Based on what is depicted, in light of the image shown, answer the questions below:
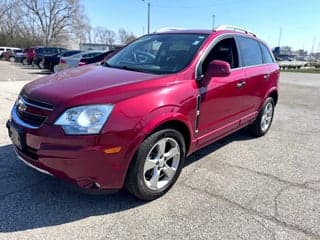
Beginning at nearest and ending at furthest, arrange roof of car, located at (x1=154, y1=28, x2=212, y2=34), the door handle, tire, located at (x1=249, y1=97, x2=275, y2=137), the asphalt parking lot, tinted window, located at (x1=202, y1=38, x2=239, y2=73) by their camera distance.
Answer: the asphalt parking lot → tinted window, located at (x1=202, y1=38, x2=239, y2=73) → roof of car, located at (x1=154, y1=28, x2=212, y2=34) → the door handle → tire, located at (x1=249, y1=97, x2=275, y2=137)

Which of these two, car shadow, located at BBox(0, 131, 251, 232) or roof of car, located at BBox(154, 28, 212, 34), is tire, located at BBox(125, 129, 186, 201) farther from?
roof of car, located at BBox(154, 28, 212, 34)

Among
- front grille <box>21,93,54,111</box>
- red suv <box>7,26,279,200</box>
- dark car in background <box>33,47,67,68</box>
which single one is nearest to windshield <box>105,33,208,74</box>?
red suv <box>7,26,279,200</box>

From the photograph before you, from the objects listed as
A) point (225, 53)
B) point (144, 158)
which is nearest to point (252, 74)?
point (225, 53)

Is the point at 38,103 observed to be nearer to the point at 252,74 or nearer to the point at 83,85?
the point at 83,85

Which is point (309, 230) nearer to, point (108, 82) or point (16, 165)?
point (108, 82)

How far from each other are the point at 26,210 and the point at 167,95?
1.77 meters

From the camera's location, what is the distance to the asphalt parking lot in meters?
2.69

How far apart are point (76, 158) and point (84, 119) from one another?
13.4 inches

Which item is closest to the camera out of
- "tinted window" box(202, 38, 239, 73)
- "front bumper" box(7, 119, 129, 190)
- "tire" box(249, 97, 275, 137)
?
"front bumper" box(7, 119, 129, 190)

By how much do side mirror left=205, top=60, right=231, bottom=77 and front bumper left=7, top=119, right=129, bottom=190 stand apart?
1463 millimetres

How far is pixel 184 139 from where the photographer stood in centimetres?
348

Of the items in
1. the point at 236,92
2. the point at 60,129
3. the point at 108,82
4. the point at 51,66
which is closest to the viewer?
the point at 60,129

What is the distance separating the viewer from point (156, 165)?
3.18 metres

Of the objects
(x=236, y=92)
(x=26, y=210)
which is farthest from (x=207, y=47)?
(x=26, y=210)
